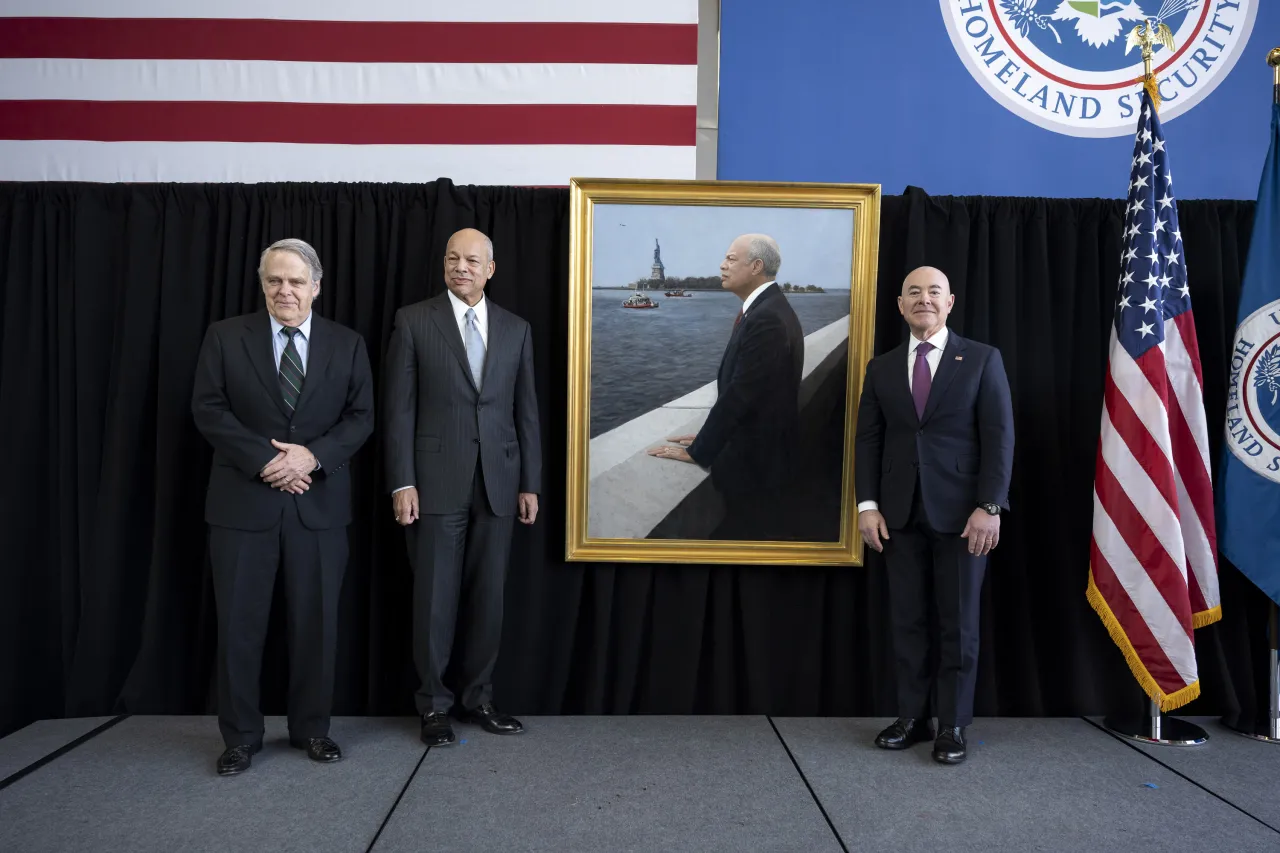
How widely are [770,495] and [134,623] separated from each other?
2613 millimetres

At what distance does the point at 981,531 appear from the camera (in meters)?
2.88

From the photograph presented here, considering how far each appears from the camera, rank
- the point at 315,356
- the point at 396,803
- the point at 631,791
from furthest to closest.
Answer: the point at 315,356
the point at 631,791
the point at 396,803

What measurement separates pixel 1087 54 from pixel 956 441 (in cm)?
207

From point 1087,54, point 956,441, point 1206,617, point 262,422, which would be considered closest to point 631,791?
point 956,441

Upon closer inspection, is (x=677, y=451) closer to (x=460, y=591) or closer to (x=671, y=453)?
(x=671, y=453)

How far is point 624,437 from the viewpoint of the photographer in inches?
136

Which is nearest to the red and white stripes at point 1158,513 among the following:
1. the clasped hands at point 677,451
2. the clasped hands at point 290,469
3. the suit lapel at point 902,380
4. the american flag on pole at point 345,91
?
the suit lapel at point 902,380

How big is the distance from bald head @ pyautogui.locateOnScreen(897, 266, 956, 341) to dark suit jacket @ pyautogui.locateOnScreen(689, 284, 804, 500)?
1.71 ft

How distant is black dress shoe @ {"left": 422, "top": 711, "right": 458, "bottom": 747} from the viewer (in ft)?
9.82

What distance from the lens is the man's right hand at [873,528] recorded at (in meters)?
3.05

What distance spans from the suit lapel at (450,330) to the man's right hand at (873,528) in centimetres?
149

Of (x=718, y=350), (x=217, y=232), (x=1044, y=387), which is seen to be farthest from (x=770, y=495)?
(x=217, y=232)

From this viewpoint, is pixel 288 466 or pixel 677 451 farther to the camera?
pixel 677 451

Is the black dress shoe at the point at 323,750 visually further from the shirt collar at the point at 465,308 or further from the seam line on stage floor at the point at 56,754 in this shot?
the shirt collar at the point at 465,308
